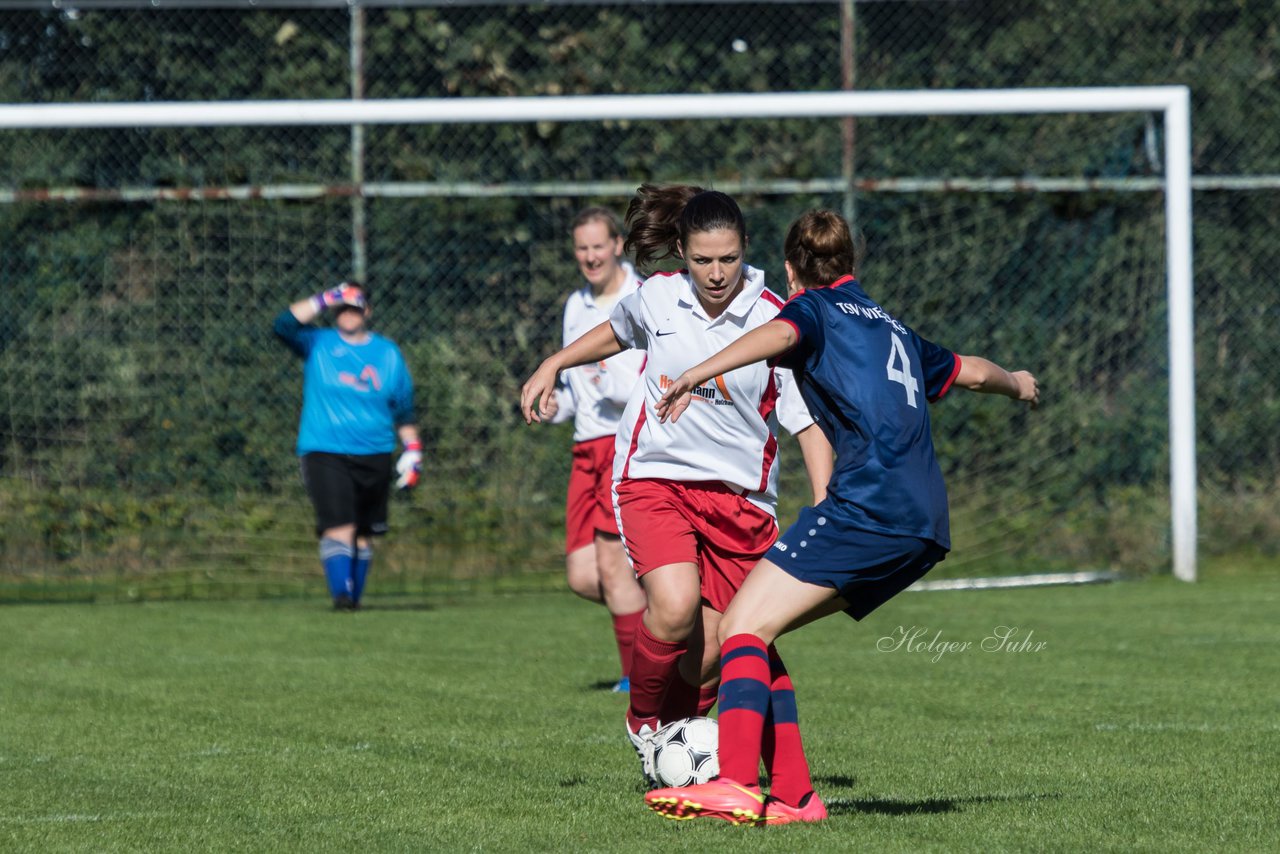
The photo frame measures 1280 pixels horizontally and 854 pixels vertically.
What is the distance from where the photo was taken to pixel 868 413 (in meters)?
4.32

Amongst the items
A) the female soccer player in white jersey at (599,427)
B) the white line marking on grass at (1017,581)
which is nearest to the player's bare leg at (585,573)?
the female soccer player in white jersey at (599,427)

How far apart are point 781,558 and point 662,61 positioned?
37.0ft

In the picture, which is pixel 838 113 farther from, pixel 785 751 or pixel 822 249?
pixel 785 751

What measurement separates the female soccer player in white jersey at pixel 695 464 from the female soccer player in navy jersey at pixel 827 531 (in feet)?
2.01

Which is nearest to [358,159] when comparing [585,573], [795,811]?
[585,573]

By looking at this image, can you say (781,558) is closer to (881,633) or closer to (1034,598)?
(881,633)

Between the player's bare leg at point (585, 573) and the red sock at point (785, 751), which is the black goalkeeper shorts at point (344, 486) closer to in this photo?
the player's bare leg at point (585, 573)

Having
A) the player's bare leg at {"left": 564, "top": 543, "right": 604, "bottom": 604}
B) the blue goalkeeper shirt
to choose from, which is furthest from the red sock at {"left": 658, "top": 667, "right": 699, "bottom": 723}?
the blue goalkeeper shirt

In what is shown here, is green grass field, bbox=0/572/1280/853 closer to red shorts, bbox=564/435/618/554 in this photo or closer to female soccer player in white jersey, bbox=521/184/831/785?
female soccer player in white jersey, bbox=521/184/831/785

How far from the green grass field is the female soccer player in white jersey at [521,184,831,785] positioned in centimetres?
39

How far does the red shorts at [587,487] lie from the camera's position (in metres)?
7.39

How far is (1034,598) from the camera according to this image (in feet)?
37.2

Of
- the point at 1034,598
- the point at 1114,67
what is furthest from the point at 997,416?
the point at 1114,67

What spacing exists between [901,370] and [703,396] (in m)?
0.87
